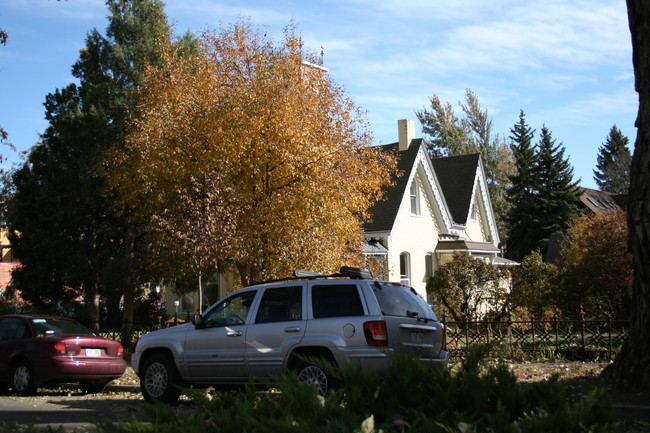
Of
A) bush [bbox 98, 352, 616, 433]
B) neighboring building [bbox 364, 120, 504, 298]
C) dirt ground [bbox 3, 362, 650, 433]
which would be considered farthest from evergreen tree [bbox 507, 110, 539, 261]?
bush [bbox 98, 352, 616, 433]

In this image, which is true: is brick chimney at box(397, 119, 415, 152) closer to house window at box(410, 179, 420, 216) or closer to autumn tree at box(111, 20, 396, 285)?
house window at box(410, 179, 420, 216)

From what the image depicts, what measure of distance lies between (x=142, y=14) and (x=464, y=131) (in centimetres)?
4243

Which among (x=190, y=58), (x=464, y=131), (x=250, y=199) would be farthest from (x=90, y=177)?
(x=464, y=131)

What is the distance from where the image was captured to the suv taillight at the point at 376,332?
10359 millimetres

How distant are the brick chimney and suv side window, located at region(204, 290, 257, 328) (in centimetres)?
2227

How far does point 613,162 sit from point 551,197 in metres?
49.7

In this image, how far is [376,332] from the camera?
10.4 meters

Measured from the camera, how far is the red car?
14.0 m

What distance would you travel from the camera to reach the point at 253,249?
59.4ft

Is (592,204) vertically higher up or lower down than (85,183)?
higher up

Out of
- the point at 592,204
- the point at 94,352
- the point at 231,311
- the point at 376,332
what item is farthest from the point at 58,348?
the point at 592,204

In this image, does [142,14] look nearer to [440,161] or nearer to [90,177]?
[90,177]

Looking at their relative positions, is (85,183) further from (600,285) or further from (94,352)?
(600,285)

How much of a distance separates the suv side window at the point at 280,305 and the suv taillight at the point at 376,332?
119cm
